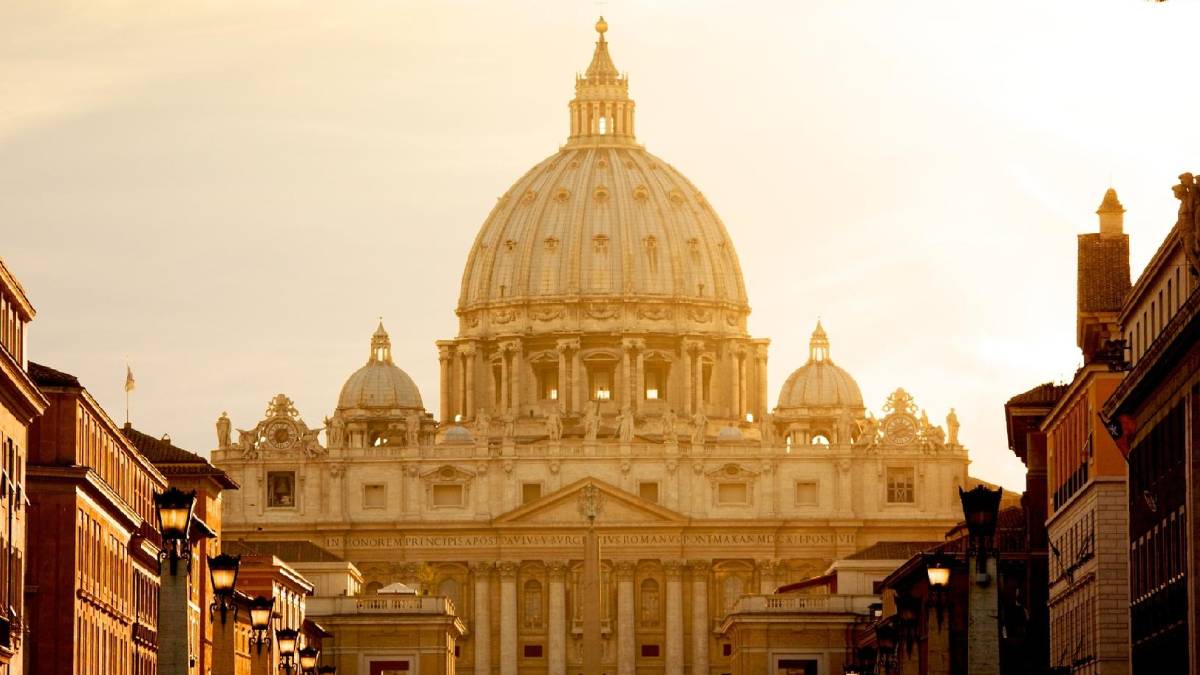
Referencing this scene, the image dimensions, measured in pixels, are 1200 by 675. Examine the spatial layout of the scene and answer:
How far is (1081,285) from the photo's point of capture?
96.0m

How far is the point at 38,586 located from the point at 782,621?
4077 inches

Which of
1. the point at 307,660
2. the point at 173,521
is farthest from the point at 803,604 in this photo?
the point at 173,521

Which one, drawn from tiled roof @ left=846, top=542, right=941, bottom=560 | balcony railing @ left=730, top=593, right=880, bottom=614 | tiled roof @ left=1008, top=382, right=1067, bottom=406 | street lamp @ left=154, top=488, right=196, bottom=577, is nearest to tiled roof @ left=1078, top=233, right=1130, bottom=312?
tiled roof @ left=1008, top=382, right=1067, bottom=406

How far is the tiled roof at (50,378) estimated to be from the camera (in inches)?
3007

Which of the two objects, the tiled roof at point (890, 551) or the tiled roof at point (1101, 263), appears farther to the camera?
the tiled roof at point (890, 551)

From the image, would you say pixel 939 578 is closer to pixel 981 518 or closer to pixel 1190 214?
pixel 981 518

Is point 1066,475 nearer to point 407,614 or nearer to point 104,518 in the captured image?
point 104,518

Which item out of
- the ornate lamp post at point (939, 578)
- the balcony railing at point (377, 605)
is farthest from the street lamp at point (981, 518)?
the balcony railing at point (377, 605)

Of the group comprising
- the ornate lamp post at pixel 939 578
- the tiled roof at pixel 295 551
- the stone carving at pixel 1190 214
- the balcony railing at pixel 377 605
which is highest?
the tiled roof at pixel 295 551

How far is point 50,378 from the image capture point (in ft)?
253

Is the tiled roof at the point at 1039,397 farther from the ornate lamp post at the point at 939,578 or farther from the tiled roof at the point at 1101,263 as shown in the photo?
the ornate lamp post at the point at 939,578

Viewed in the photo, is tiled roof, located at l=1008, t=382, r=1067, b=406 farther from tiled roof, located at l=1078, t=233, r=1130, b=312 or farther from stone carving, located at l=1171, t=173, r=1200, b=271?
stone carving, located at l=1171, t=173, r=1200, b=271

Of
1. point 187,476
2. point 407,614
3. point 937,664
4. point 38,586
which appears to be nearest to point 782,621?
point 407,614

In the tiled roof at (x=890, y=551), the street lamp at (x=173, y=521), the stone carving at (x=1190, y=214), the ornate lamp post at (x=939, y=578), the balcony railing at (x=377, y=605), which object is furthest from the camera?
the tiled roof at (x=890, y=551)
